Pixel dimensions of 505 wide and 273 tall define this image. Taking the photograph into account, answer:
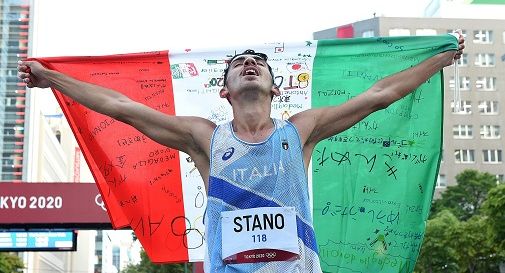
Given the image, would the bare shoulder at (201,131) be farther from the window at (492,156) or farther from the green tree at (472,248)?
the window at (492,156)

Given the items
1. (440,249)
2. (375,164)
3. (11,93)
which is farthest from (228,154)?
(11,93)

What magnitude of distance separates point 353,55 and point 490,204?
998 inches

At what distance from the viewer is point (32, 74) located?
518 cm

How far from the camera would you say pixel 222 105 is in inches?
245

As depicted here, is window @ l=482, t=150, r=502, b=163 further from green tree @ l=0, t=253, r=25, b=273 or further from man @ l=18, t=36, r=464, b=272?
man @ l=18, t=36, r=464, b=272

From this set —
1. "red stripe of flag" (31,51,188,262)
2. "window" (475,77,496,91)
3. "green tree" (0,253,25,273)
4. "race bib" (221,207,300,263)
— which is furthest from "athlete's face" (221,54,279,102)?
"window" (475,77,496,91)

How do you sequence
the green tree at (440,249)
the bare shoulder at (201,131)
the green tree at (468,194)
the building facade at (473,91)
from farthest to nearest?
the building facade at (473,91) → the green tree at (468,194) → the green tree at (440,249) → the bare shoulder at (201,131)

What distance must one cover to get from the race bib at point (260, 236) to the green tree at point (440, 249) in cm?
3690

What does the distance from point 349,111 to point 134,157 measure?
1.86 m

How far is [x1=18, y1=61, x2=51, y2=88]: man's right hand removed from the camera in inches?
201

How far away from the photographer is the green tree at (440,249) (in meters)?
40.2

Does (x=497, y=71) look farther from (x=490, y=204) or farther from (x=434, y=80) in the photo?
(x=434, y=80)

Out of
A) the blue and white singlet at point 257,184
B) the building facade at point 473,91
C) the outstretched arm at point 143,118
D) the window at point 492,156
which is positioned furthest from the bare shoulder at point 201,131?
the window at point 492,156

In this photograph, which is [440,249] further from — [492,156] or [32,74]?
[32,74]
